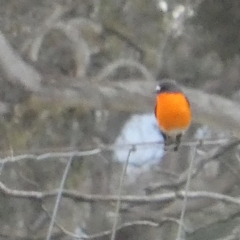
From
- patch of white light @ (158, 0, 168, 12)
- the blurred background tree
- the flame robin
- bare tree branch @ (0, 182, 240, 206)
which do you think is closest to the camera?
the flame robin

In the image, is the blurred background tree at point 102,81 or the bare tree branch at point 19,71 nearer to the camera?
the bare tree branch at point 19,71

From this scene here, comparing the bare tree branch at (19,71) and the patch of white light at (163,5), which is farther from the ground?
the patch of white light at (163,5)

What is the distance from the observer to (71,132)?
86.0 inches

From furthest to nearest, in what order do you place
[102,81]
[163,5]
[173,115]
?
[163,5] → [102,81] → [173,115]

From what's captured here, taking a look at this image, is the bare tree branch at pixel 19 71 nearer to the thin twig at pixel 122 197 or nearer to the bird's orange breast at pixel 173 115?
the thin twig at pixel 122 197

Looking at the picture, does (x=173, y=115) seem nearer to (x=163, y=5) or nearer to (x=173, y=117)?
(x=173, y=117)

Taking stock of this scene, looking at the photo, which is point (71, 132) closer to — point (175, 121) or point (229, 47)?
point (229, 47)

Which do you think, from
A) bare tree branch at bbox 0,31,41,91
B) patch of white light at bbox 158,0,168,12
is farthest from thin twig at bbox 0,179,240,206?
patch of white light at bbox 158,0,168,12

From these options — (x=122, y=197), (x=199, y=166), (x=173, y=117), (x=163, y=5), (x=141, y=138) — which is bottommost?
(x=173, y=117)

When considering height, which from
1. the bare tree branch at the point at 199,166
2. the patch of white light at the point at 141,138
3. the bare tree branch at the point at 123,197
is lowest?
the bare tree branch at the point at 123,197

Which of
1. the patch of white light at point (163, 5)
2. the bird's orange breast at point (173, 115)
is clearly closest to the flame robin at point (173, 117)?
the bird's orange breast at point (173, 115)

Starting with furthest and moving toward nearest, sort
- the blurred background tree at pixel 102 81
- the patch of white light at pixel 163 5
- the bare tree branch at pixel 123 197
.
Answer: the patch of white light at pixel 163 5 < the blurred background tree at pixel 102 81 < the bare tree branch at pixel 123 197

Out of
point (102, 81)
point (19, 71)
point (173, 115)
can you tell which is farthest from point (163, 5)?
point (173, 115)

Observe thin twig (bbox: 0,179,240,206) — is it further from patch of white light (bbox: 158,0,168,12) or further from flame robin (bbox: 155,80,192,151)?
patch of white light (bbox: 158,0,168,12)
